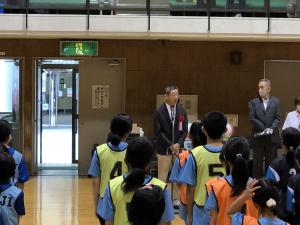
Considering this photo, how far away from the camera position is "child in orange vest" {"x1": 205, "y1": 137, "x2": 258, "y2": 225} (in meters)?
3.22

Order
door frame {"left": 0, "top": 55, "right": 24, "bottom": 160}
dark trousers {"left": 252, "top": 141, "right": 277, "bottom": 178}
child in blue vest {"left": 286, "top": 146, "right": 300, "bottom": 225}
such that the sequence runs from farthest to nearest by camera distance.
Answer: door frame {"left": 0, "top": 55, "right": 24, "bottom": 160}
dark trousers {"left": 252, "top": 141, "right": 277, "bottom": 178}
child in blue vest {"left": 286, "top": 146, "right": 300, "bottom": 225}

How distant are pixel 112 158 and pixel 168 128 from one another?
366 cm

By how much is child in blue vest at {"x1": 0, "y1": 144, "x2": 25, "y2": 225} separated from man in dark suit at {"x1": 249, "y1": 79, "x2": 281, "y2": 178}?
5863mm

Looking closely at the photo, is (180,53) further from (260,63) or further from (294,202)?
(294,202)

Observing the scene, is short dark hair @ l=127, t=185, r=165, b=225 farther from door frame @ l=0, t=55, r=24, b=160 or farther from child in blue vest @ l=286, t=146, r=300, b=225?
door frame @ l=0, t=55, r=24, b=160

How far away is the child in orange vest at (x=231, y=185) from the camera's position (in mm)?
3221

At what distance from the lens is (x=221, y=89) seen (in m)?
11.1

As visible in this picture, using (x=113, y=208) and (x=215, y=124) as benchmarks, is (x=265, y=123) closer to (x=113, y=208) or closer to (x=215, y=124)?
(x=215, y=124)

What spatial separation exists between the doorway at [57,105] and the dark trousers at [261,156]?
13.5 ft

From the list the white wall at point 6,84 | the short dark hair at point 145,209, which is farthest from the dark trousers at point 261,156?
the short dark hair at point 145,209

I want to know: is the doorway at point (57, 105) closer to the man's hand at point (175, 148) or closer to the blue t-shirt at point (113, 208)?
the man's hand at point (175, 148)

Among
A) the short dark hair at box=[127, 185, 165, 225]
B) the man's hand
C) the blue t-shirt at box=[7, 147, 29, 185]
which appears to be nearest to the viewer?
the short dark hair at box=[127, 185, 165, 225]

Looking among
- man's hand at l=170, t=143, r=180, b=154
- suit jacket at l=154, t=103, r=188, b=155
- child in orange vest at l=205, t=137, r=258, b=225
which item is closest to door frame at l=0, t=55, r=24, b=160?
suit jacket at l=154, t=103, r=188, b=155

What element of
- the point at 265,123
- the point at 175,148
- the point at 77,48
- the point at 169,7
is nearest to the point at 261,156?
the point at 265,123
